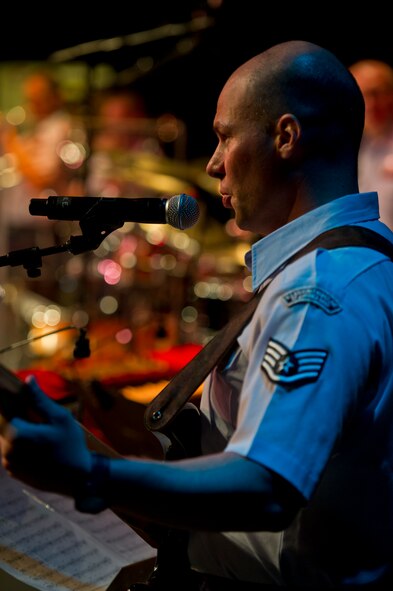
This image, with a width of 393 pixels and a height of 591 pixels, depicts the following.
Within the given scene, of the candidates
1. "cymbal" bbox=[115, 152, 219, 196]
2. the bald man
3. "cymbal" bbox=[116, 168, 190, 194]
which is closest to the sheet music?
the bald man

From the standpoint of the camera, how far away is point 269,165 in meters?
1.38

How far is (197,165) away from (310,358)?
5.49 metres

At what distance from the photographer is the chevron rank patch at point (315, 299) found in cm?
113

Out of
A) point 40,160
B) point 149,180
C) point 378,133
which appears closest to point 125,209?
point 378,133

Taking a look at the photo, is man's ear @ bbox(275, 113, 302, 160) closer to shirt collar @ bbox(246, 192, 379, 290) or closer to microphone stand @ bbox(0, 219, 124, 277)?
shirt collar @ bbox(246, 192, 379, 290)

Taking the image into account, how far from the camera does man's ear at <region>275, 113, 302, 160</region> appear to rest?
134 centimetres

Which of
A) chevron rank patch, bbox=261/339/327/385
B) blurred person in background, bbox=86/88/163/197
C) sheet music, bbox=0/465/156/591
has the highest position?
chevron rank patch, bbox=261/339/327/385

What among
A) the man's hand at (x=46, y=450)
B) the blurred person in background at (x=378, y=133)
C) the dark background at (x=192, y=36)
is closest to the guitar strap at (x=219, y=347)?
the man's hand at (x=46, y=450)

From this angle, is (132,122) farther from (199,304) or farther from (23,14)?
(199,304)

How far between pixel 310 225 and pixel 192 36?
3.60 metres

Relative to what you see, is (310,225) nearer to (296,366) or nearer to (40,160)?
(296,366)

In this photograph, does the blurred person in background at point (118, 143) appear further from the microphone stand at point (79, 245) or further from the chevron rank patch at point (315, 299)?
the chevron rank patch at point (315, 299)

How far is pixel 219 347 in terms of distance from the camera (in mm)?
1342

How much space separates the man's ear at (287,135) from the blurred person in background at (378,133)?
272cm
